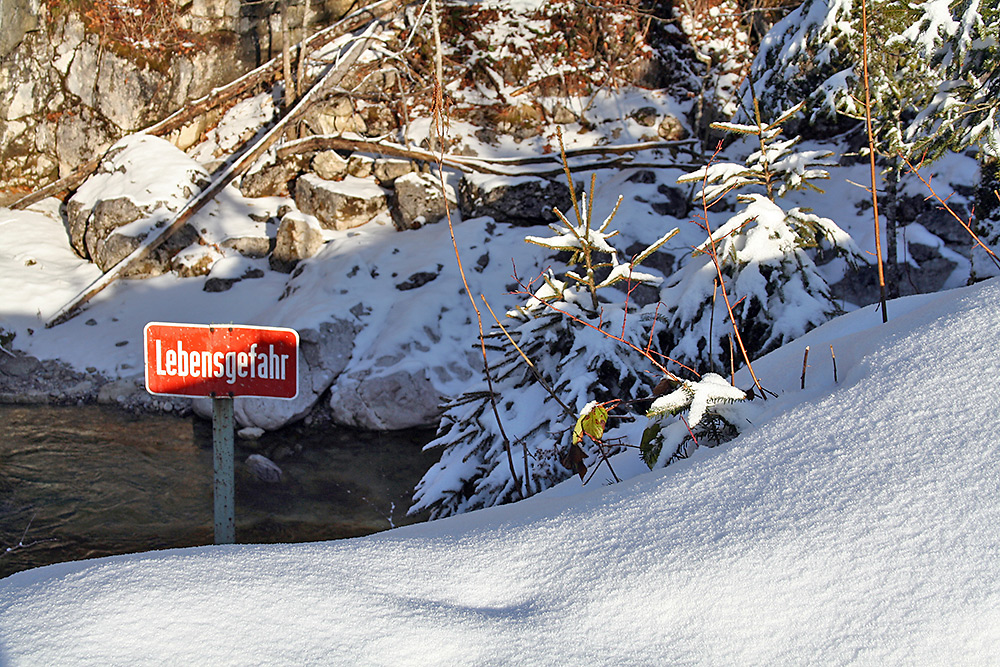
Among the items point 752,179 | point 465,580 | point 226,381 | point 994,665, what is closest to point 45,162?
point 226,381

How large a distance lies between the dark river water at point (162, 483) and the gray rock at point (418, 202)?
409cm

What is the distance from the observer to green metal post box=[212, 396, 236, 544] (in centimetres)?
281

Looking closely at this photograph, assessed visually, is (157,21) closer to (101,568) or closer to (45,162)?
(45,162)

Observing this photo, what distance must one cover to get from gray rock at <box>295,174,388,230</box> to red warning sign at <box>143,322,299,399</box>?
865 cm

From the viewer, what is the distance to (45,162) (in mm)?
12562

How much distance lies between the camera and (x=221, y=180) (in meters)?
11.6

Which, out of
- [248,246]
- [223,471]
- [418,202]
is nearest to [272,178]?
[248,246]

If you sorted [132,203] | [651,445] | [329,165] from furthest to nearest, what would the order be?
[329,165]
[132,203]
[651,445]

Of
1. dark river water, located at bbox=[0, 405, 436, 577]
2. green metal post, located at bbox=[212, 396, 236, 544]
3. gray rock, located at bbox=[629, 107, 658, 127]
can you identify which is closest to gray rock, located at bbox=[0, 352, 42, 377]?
dark river water, located at bbox=[0, 405, 436, 577]

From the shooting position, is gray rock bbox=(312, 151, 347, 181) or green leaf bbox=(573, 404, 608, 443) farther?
gray rock bbox=(312, 151, 347, 181)

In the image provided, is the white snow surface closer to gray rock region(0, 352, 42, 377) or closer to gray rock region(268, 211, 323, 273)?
gray rock region(0, 352, 42, 377)

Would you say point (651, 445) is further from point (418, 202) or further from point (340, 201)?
point (340, 201)

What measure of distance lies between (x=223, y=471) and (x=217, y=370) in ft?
1.37

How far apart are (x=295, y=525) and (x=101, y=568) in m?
5.21
